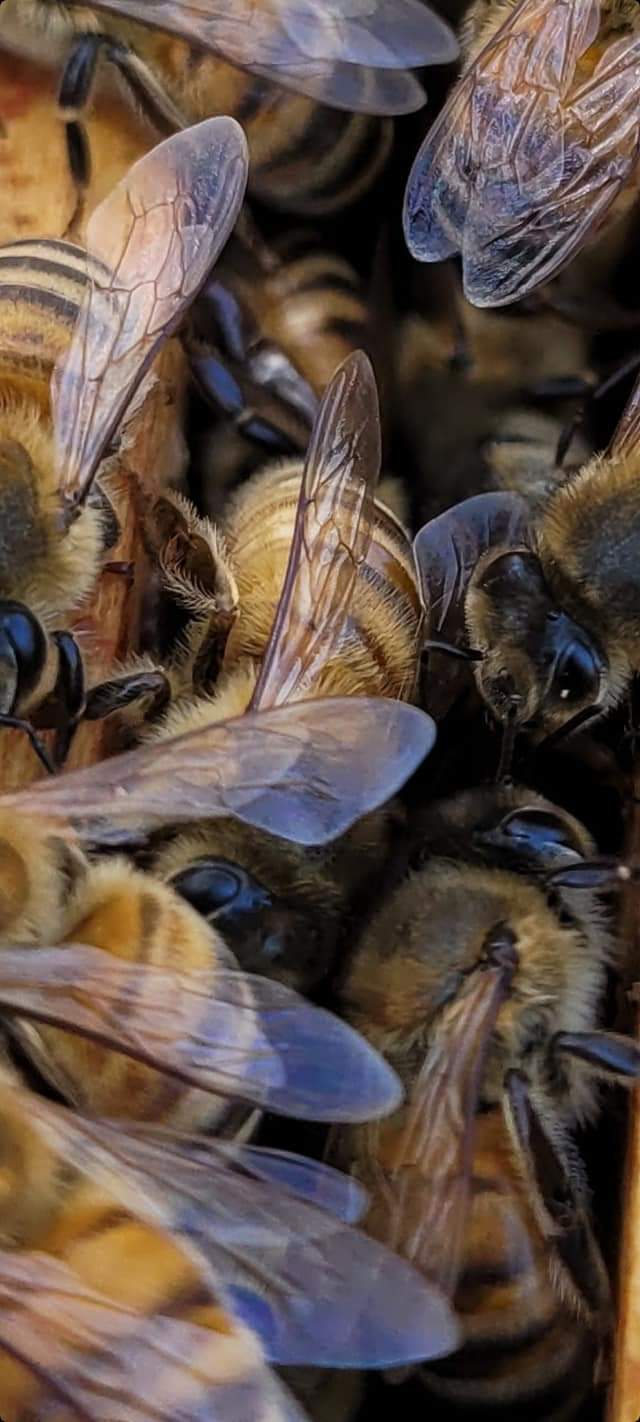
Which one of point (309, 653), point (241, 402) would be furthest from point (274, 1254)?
point (241, 402)

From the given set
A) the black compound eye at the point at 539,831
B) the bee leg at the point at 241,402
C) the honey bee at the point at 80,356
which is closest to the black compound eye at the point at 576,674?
the black compound eye at the point at 539,831

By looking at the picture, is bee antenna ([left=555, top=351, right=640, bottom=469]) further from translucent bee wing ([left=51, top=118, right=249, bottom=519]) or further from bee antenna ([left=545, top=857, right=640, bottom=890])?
bee antenna ([left=545, top=857, right=640, bottom=890])

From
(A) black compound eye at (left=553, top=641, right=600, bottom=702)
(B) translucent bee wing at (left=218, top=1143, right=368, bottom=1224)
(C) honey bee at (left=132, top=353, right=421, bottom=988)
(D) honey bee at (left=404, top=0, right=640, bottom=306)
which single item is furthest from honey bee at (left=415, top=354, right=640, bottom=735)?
(B) translucent bee wing at (left=218, top=1143, right=368, bottom=1224)

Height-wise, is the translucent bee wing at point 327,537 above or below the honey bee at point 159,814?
above

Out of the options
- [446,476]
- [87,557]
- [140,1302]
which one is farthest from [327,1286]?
[446,476]

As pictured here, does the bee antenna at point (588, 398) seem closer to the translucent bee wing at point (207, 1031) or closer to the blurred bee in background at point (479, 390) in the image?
the blurred bee in background at point (479, 390)

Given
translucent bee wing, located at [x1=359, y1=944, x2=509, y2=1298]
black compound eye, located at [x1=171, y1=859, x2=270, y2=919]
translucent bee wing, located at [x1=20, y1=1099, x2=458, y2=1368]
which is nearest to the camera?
translucent bee wing, located at [x1=20, y1=1099, x2=458, y2=1368]
